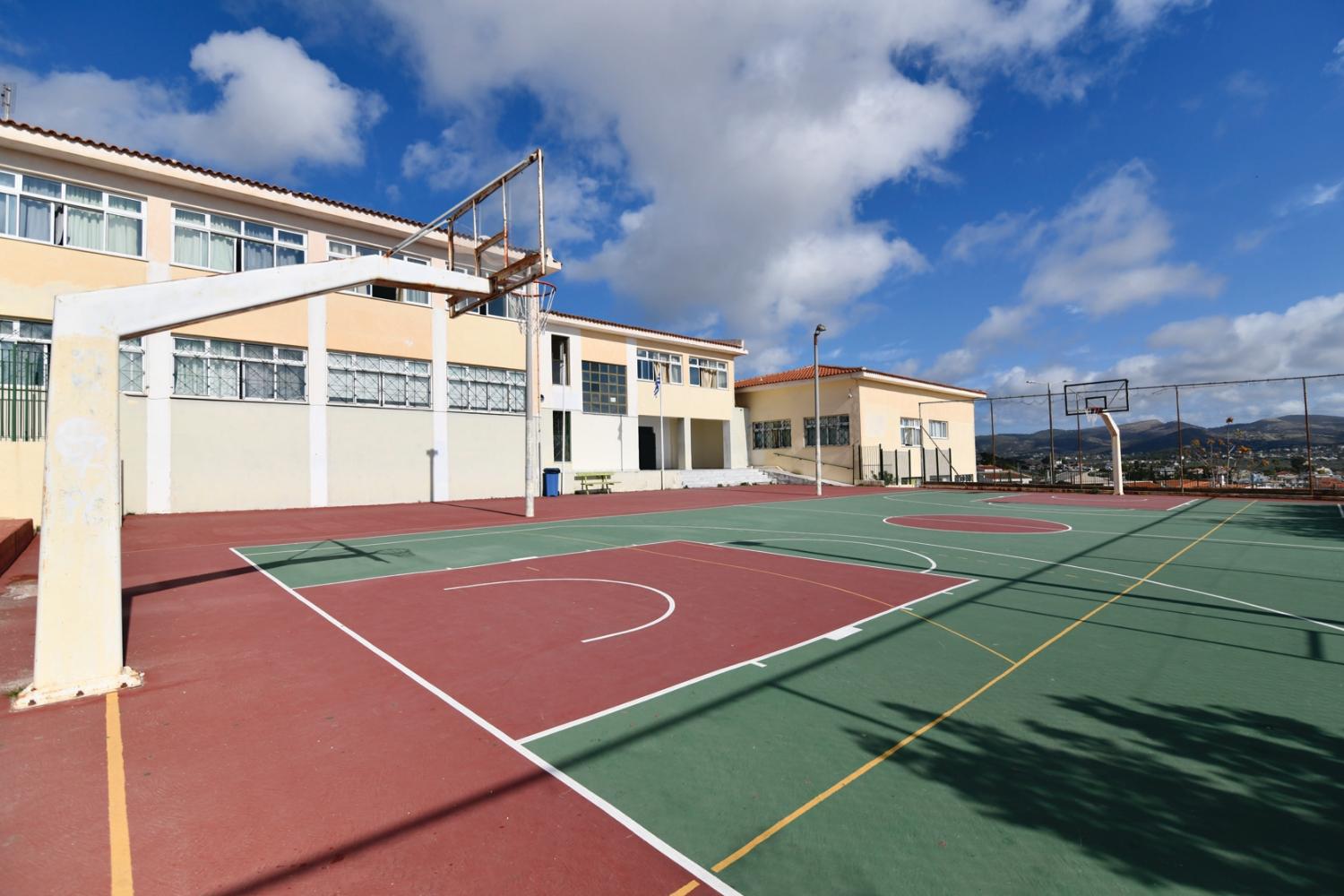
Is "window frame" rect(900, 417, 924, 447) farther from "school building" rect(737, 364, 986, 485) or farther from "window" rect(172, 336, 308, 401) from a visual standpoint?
"window" rect(172, 336, 308, 401)

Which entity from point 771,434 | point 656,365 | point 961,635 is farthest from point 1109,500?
point 961,635

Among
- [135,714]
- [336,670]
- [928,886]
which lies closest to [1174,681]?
[928,886]

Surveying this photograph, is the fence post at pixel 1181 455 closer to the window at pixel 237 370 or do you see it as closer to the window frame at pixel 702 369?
the window frame at pixel 702 369

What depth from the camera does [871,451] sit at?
36500 millimetres

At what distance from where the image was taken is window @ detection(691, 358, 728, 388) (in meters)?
39.1

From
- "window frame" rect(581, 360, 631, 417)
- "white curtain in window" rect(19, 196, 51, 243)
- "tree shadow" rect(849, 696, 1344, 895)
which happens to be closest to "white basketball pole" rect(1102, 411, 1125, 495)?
"window frame" rect(581, 360, 631, 417)

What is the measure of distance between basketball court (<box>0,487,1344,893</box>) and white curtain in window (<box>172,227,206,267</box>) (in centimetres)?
1364

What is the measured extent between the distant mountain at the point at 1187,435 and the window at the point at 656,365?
1866 cm

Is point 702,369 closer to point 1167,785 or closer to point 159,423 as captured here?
point 159,423

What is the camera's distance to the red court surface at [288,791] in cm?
291

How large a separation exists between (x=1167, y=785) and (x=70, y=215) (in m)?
25.9

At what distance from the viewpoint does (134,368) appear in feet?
58.2

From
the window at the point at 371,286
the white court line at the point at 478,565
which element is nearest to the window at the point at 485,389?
the window at the point at 371,286

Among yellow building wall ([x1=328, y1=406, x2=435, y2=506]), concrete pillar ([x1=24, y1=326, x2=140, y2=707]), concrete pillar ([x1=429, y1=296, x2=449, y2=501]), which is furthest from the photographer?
concrete pillar ([x1=429, y1=296, x2=449, y2=501])
